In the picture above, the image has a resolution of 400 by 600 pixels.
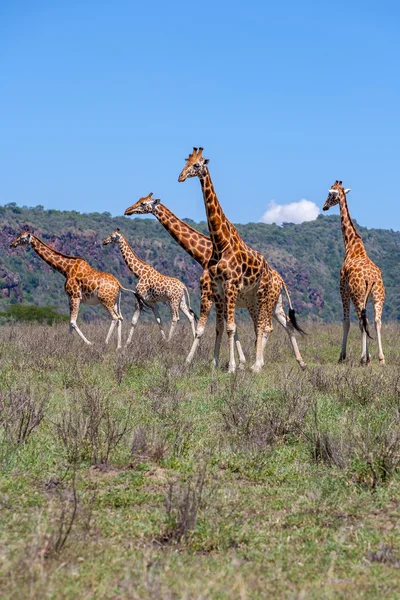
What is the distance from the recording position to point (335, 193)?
Result: 14000mm

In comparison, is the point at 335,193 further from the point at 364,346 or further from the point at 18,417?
the point at 18,417

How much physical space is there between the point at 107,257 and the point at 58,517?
53853mm

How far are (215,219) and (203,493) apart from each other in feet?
20.4

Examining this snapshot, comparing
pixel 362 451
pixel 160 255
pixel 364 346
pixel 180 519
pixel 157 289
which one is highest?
pixel 160 255

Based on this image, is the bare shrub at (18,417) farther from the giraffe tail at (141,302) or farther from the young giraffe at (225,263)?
the giraffe tail at (141,302)

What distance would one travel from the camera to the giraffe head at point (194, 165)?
10.7 metres

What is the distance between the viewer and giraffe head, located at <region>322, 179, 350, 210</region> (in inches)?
552

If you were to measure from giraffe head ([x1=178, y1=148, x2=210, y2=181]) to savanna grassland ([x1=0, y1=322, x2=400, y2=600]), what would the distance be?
304cm

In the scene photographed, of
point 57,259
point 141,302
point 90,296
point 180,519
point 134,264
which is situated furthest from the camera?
point 134,264

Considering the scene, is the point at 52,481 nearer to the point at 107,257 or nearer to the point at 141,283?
the point at 141,283

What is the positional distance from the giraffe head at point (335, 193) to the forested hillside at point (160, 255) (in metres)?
29.8

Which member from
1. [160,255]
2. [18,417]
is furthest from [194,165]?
[160,255]

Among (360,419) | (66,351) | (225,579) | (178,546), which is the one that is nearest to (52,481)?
(178,546)

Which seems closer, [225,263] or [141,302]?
[225,263]
